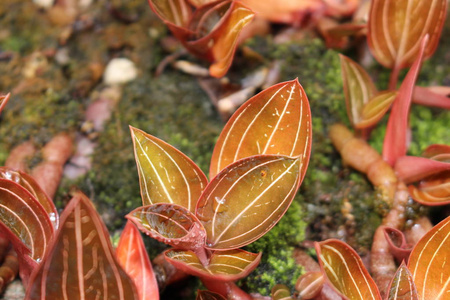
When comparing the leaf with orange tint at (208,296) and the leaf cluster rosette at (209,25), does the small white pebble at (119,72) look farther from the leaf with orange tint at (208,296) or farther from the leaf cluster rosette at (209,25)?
the leaf with orange tint at (208,296)

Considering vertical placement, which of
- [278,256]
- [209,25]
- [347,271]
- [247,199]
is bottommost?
[278,256]

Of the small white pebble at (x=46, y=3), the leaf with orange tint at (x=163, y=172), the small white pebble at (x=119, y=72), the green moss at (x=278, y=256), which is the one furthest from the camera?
the small white pebble at (x=46, y=3)

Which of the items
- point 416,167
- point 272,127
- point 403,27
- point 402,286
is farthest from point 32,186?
point 403,27

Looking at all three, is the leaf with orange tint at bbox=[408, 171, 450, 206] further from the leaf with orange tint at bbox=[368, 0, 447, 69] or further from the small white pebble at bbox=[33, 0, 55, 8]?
Answer: the small white pebble at bbox=[33, 0, 55, 8]

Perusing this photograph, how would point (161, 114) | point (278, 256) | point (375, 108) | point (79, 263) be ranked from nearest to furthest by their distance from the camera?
point (79, 263)
point (278, 256)
point (375, 108)
point (161, 114)

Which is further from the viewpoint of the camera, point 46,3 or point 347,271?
point 46,3

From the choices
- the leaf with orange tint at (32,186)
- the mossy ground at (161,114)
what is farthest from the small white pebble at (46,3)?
the leaf with orange tint at (32,186)

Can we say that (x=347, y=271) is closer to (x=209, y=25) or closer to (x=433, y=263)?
(x=433, y=263)

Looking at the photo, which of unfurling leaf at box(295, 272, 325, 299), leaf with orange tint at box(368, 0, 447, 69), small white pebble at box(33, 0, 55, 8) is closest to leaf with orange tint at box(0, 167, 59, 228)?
unfurling leaf at box(295, 272, 325, 299)
